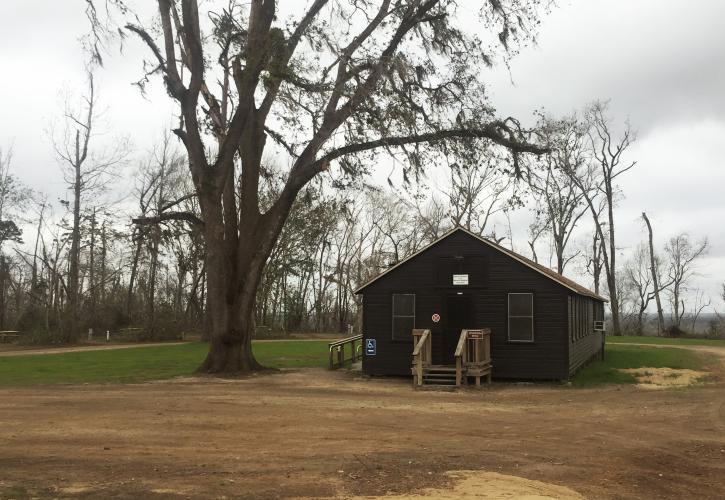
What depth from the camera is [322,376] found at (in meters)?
20.6

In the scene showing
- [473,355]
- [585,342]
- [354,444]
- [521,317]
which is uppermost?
[521,317]

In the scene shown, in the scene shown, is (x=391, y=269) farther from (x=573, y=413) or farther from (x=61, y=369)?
(x=61, y=369)

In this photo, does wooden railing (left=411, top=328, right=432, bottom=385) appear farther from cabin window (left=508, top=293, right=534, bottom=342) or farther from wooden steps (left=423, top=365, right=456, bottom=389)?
cabin window (left=508, top=293, right=534, bottom=342)

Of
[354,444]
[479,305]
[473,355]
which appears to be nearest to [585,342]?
[479,305]

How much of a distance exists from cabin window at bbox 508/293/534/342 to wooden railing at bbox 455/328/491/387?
0.74 meters

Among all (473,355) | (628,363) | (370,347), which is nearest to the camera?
(473,355)

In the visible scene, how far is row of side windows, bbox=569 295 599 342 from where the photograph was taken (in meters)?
20.0

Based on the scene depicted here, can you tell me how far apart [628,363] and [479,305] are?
25.9 ft

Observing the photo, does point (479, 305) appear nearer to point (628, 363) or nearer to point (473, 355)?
point (473, 355)

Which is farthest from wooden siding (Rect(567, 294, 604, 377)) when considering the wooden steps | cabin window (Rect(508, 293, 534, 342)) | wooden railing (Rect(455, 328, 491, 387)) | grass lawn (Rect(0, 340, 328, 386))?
grass lawn (Rect(0, 340, 328, 386))

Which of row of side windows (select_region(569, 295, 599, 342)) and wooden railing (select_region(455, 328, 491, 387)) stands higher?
row of side windows (select_region(569, 295, 599, 342))

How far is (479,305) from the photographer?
19344mm

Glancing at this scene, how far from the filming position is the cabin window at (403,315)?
65.7ft

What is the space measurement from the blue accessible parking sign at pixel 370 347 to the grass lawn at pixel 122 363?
4519 millimetres
